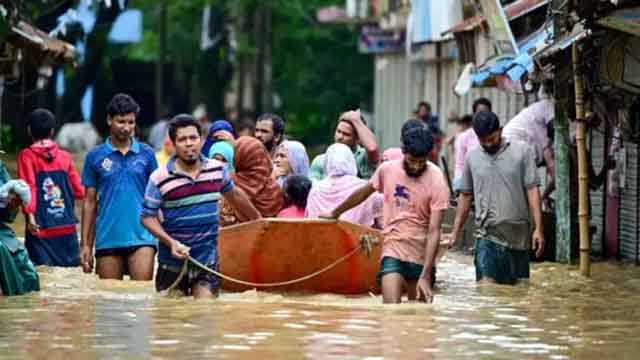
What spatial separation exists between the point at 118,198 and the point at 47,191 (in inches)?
70.7

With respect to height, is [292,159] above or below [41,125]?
below

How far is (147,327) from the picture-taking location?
527 inches

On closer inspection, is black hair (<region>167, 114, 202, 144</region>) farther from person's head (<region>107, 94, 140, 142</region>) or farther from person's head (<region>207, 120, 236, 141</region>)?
person's head (<region>207, 120, 236, 141</region>)

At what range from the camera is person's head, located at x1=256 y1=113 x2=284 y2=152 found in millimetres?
19125

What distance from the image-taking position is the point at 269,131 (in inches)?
754

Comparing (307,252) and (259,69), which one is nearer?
(307,252)

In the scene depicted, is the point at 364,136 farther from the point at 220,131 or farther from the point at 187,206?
the point at 187,206

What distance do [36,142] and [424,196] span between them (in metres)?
4.24

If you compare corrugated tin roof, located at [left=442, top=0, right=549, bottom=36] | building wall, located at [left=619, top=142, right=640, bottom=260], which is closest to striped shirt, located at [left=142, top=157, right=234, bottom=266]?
building wall, located at [left=619, top=142, right=640, bottom=260]

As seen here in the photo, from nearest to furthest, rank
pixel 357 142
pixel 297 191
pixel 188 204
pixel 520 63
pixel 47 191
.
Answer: pixel 188 204
pixel 47 191
pixel 297 191
pixel 357 142
pixel 520 63

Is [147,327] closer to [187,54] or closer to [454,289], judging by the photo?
[454,289]

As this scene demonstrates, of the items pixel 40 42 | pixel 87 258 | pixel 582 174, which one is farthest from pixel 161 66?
pixel 87 258

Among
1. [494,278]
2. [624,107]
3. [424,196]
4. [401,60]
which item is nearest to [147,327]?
[424,196]

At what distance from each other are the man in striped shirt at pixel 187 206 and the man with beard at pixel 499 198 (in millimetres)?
2708
